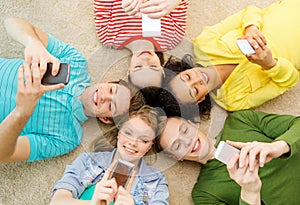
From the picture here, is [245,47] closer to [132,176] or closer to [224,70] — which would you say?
[224,70]

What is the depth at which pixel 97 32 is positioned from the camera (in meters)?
Answer: 1.26

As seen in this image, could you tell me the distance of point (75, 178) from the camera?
1086mm

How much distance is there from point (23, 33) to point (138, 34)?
295 millimetres

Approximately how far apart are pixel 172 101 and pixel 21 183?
0.44 m

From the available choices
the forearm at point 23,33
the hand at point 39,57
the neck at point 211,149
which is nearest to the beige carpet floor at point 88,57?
the neck at point 211,149

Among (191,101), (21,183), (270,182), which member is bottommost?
(21,183)

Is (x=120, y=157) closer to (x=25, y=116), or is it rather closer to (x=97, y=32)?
(x=25, y=116)

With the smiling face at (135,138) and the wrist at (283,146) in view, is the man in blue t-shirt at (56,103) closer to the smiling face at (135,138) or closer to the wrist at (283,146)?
the smiling face at (135,138)

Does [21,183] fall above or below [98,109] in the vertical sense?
below

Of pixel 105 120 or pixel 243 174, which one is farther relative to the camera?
pixel 105 120

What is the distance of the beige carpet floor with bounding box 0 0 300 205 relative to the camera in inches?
46.3

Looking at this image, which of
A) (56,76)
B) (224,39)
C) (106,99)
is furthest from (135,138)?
(224,39)

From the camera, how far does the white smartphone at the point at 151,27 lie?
3.82ft

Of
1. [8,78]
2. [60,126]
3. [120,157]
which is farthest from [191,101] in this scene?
[8,78]
